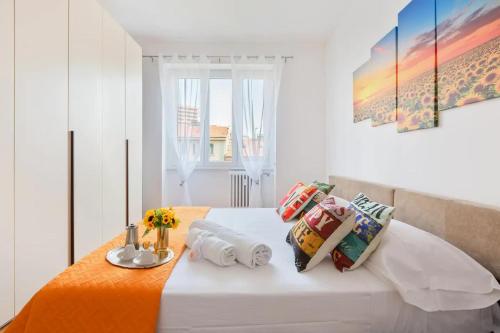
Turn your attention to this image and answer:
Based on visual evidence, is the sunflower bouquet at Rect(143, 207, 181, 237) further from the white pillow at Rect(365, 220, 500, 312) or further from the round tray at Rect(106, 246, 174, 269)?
the white pillow at Rect(365, 220, 500, 312)

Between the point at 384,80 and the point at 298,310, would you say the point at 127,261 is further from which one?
the point at 384,80

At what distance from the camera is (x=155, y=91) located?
3.72 metres

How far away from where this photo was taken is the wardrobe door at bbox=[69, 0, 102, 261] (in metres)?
2.11

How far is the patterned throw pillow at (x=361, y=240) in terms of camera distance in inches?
48.6

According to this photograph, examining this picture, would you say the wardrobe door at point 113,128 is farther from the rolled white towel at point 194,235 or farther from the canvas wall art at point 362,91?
the canvas wall art at point 362,91

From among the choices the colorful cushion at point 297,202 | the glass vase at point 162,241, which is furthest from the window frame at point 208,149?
the glass vase at point 162,241

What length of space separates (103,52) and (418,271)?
293 cm

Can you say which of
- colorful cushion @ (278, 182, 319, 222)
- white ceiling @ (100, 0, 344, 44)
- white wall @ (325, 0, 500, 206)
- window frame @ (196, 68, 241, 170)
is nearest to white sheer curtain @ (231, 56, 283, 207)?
window frame @ (196, 68, 241, 170)

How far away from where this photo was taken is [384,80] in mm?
2000

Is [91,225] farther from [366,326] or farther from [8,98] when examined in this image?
[366,326]

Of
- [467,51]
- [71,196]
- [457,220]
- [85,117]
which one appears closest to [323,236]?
[457,220]

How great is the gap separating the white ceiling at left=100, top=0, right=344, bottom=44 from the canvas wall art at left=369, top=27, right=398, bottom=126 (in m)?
1.08

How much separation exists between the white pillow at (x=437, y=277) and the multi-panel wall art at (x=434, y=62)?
2.37 feet

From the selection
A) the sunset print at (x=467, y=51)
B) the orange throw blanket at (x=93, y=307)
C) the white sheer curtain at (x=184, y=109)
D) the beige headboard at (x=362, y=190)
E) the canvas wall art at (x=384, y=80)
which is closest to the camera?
the orange throw blanket at (x=93, y=307)
